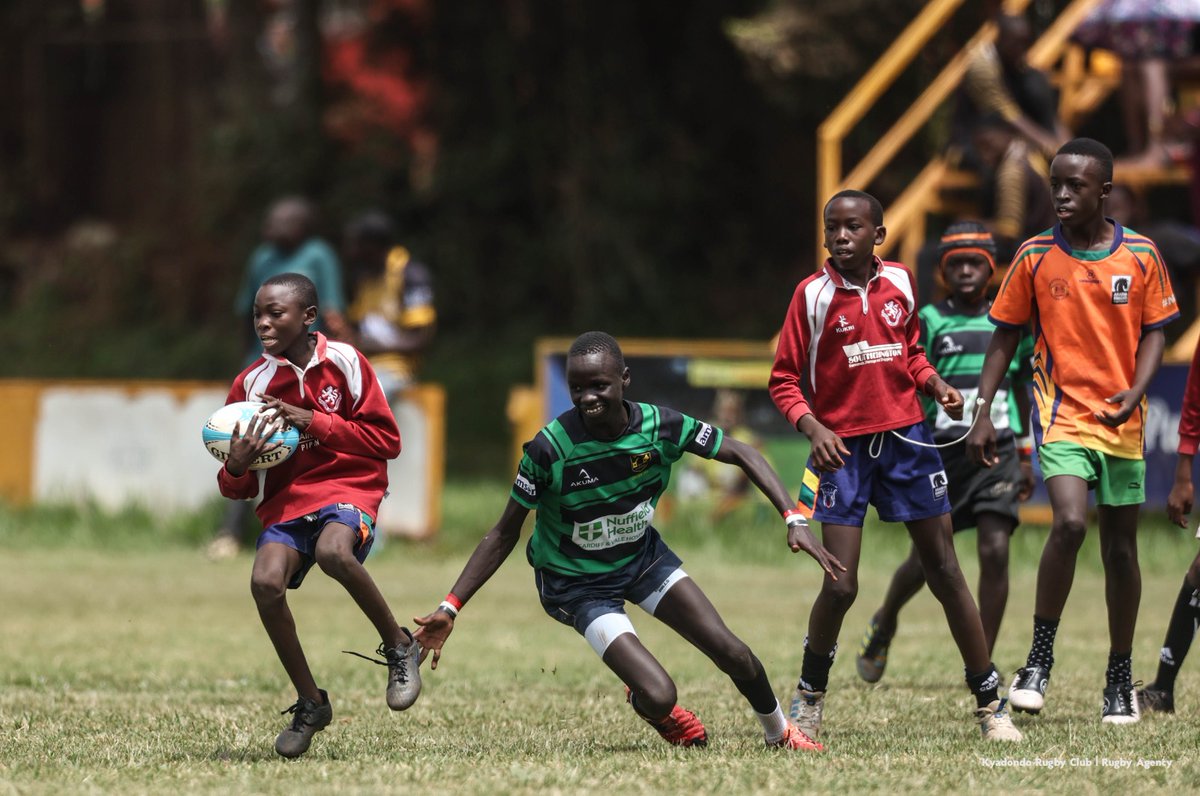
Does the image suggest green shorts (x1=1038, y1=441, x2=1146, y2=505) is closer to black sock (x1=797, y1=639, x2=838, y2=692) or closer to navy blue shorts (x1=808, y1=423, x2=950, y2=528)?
navy blue shorts (x1=808, y1=423, x2=950, y2=528)

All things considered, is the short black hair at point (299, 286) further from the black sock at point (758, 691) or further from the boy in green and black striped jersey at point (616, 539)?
the black sock at point (758, 691)

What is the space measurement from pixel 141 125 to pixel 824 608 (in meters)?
23.9

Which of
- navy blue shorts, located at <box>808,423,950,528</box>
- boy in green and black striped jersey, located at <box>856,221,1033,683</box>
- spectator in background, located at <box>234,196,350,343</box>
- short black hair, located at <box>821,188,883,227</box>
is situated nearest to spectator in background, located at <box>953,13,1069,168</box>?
spectator in background, located at <box>234,196,350,343</box>

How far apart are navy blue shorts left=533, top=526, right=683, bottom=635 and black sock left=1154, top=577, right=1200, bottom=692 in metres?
2.19

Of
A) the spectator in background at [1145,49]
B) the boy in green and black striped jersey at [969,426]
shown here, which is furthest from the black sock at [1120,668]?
the spectator in background at [1145,49]

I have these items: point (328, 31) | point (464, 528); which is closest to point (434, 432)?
point (464, 528)

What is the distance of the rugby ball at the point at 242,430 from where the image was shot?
6371mm

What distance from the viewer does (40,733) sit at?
678 centimetres

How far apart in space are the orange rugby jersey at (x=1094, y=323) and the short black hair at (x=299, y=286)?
2.79 m

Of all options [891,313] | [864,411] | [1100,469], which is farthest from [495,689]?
[1100,469]

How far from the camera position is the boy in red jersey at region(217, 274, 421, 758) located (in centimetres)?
636

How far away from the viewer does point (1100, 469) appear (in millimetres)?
6945

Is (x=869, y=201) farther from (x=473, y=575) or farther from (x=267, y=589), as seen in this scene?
(x=267, y=589)

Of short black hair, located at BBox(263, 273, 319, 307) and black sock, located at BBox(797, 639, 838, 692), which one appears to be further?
black sock, located at BBox(797, 639, 838, 692)
